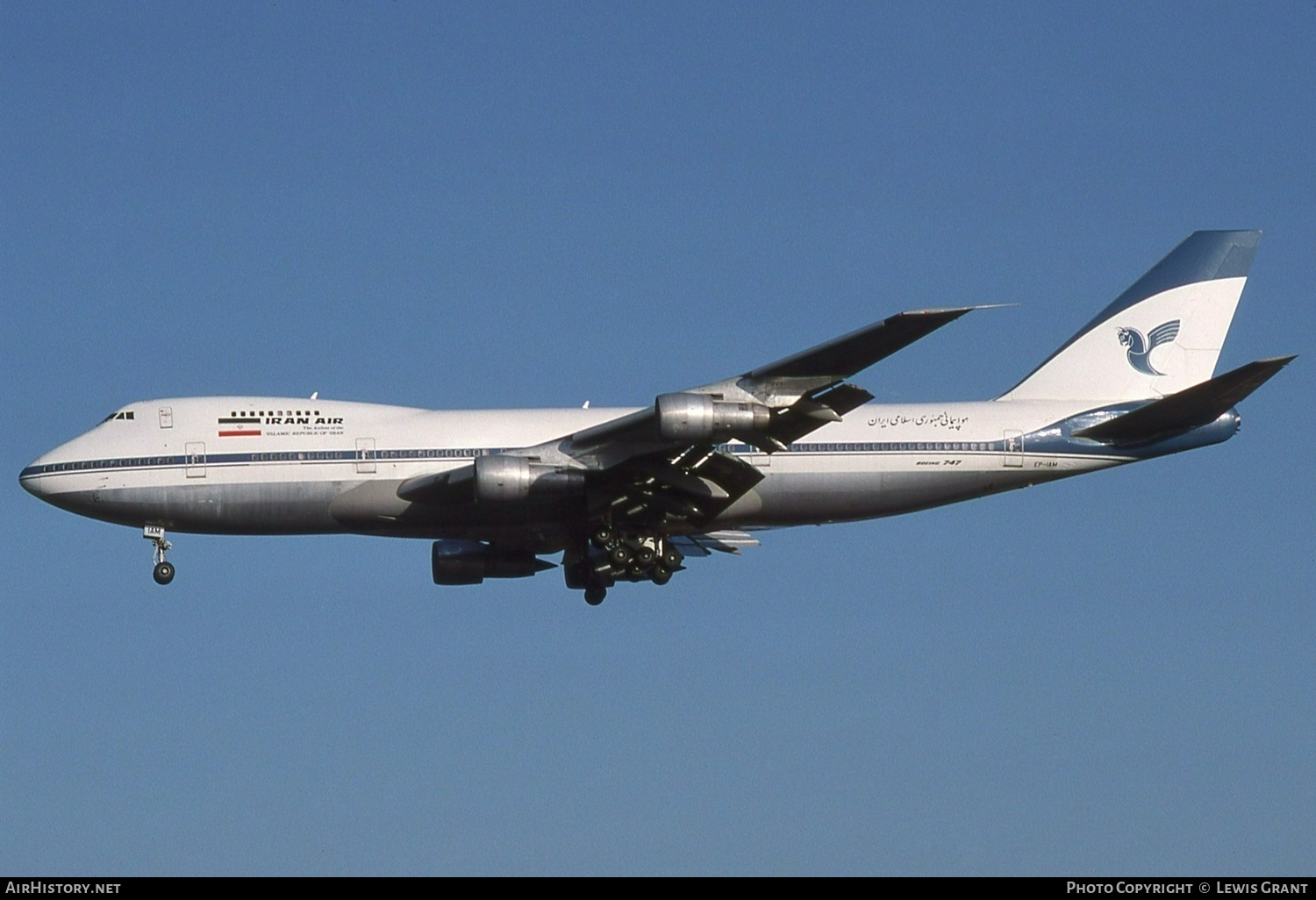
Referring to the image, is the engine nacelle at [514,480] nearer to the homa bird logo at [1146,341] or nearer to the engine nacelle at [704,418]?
the engine nacelle at [704,418]

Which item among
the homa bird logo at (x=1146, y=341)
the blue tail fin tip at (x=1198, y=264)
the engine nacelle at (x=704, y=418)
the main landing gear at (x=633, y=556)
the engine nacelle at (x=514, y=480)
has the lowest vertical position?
the main landing gear at (x=633, y=556)

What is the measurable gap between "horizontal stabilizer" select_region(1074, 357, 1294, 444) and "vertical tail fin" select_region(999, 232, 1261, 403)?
1.75 meters

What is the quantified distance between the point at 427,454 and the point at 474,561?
4.07 metres

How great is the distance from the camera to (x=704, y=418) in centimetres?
3309

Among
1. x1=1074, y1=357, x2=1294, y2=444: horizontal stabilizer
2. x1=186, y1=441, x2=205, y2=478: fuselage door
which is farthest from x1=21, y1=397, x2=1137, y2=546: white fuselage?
x1=1074, y1=357, x2=1294, y2=444: horizontal stabilizer

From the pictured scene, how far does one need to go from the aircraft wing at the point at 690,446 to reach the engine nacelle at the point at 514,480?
2cm

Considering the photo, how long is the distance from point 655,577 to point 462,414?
582 centimetres

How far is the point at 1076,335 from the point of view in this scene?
1633 inches

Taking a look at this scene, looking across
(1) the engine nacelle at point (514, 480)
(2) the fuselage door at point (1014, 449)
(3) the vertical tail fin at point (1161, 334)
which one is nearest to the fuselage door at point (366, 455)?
(1) the engine nacelle at point (514, 480)

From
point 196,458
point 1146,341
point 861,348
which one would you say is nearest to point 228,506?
point 196,458

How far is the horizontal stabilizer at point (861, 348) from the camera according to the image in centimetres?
3045

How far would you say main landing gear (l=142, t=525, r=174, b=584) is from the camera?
Result: 3847cm
